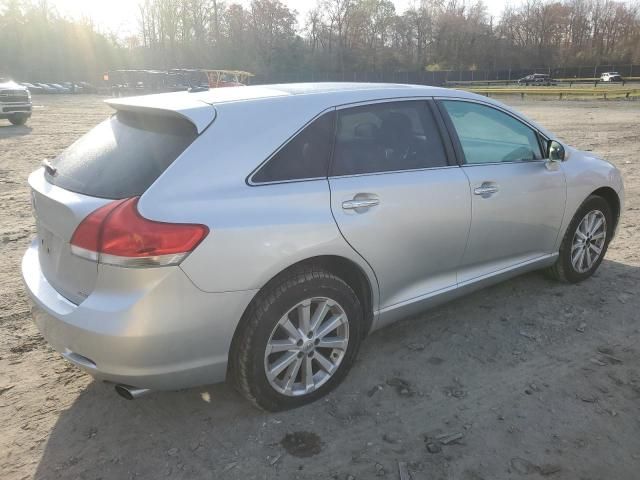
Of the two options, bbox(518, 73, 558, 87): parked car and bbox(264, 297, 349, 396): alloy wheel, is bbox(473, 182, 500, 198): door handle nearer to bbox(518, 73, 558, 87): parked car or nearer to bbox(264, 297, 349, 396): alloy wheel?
bbox(264, 297, 349, 396): alloy wheel

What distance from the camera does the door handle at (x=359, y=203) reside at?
9.71ft

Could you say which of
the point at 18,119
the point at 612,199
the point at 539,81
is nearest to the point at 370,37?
the point at 539,81

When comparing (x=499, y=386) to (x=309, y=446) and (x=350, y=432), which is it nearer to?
(x=350, y=432)

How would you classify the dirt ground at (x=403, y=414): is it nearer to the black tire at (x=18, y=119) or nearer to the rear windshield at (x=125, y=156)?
the rear windshield at (x=125, y=156)

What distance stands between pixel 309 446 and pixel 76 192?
5.68 feet

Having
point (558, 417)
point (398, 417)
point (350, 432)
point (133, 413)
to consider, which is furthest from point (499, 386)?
point (133, 413)

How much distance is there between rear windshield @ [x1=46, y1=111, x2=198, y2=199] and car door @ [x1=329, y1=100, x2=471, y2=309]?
87cm

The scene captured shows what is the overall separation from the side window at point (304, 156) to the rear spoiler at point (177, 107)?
383mm

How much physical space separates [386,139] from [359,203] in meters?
0.57

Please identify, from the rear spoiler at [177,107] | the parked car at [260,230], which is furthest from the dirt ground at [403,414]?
the rear spoiler at [177,107]

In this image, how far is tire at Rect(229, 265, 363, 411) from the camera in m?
2.73

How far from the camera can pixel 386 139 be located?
336 cm

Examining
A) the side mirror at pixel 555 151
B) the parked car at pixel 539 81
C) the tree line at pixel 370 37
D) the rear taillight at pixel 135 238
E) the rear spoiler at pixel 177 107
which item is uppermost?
the tree line at pixel 370 37

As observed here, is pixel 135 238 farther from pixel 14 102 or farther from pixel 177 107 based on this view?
pixel 14 102
